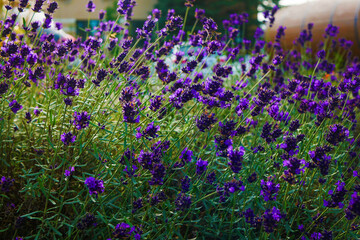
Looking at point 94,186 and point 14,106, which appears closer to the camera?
point 94,186

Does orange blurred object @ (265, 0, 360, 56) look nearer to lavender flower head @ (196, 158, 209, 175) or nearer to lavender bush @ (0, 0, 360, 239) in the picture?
lavender bush @ (0, 0, 360, 239)

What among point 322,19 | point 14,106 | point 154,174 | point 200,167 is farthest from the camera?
point 322,19

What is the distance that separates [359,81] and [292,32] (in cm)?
833

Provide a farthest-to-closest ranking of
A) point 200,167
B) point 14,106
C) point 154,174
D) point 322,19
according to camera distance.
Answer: point 322,19 < point 14,106 < point 200,167 < point 154,174

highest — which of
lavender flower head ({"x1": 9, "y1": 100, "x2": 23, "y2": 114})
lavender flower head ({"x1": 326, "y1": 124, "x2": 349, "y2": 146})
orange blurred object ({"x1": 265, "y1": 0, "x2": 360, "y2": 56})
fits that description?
lavender flower head ({"x1": 326, "y1": 124, "x2": 349, "y2": 146})

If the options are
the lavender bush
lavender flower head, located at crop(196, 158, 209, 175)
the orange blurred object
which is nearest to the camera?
the lavender bush

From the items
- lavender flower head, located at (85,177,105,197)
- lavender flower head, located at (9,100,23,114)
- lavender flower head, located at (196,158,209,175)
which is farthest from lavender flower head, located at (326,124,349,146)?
lavender flower head, located at (9,100,23,114)

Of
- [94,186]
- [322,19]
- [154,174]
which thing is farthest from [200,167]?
[322,19]

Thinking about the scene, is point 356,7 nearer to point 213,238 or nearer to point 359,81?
point 359,81

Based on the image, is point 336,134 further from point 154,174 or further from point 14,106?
point 14,106

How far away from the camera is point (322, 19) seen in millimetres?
9781

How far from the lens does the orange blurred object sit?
909 centimetres

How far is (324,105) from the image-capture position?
8.25 feet

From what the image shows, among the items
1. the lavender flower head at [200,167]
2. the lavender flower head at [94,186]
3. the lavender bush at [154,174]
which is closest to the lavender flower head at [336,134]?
the lavender bush at [154,174]
